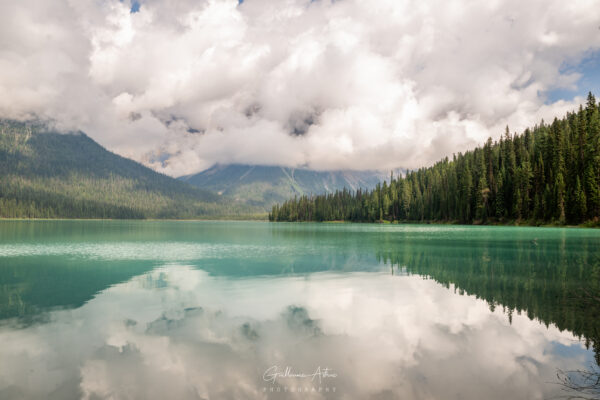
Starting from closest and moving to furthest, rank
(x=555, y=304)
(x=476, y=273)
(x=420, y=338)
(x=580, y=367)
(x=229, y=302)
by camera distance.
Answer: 1. (x=580, y=367)
2. (x=420, y=338)
3. (x=555, y=304)
4. (x=229, y=302)
5. (x=476, y=273)

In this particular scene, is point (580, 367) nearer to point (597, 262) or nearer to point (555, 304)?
point (555, 304)

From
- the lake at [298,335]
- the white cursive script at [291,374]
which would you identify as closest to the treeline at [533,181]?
the lake at [298,335]

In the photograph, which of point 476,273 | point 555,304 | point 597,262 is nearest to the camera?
point 555,304

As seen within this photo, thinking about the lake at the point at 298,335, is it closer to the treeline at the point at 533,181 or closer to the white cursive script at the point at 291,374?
the white cursive script at the point at 291,374

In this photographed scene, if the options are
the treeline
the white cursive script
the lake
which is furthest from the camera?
the treeline

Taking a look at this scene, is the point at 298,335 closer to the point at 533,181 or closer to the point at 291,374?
the point at 291,374

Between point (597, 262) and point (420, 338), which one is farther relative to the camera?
point (597, 262)

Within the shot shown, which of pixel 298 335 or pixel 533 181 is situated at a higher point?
pixel 533 181

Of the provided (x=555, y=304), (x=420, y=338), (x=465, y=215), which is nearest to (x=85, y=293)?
(x=420, y=338)

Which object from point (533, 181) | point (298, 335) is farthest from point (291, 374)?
point (533, 181)

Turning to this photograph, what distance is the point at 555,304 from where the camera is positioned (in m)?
16.4

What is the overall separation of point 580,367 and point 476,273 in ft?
55.2

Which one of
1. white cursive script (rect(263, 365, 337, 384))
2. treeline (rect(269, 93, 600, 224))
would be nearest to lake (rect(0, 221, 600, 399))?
white cursive script (rect(263, 365, 337, 384))

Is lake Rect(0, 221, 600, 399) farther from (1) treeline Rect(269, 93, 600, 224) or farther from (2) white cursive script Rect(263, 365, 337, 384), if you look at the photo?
(1) treeline Rect(269, 93, 600, 224)
